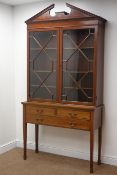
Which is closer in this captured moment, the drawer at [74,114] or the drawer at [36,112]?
the drawer at [74,114]

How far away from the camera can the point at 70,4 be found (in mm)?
3709

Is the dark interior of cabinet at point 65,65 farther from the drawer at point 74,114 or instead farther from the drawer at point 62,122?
the drawer at point 62,122

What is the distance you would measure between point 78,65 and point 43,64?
54 centimetres

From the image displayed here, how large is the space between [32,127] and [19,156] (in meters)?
0.53

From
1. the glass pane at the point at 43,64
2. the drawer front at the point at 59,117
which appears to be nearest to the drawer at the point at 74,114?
the drawer front at the point at 59,117

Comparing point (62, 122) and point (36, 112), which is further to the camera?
point (36, 112)

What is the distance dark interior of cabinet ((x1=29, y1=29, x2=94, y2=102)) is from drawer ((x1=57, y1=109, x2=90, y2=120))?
0.56ft

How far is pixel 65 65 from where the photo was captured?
3.59 metres

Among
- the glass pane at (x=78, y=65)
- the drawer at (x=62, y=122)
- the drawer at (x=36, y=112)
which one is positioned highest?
the glass pane at (x=78, y=65)

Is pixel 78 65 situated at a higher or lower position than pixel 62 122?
higher

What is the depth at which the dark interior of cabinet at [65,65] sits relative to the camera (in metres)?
3.45

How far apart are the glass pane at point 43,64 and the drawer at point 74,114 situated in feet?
0.85

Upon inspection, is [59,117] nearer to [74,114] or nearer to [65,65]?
[74,114]

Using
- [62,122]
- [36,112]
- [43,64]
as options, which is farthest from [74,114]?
[43,64]
